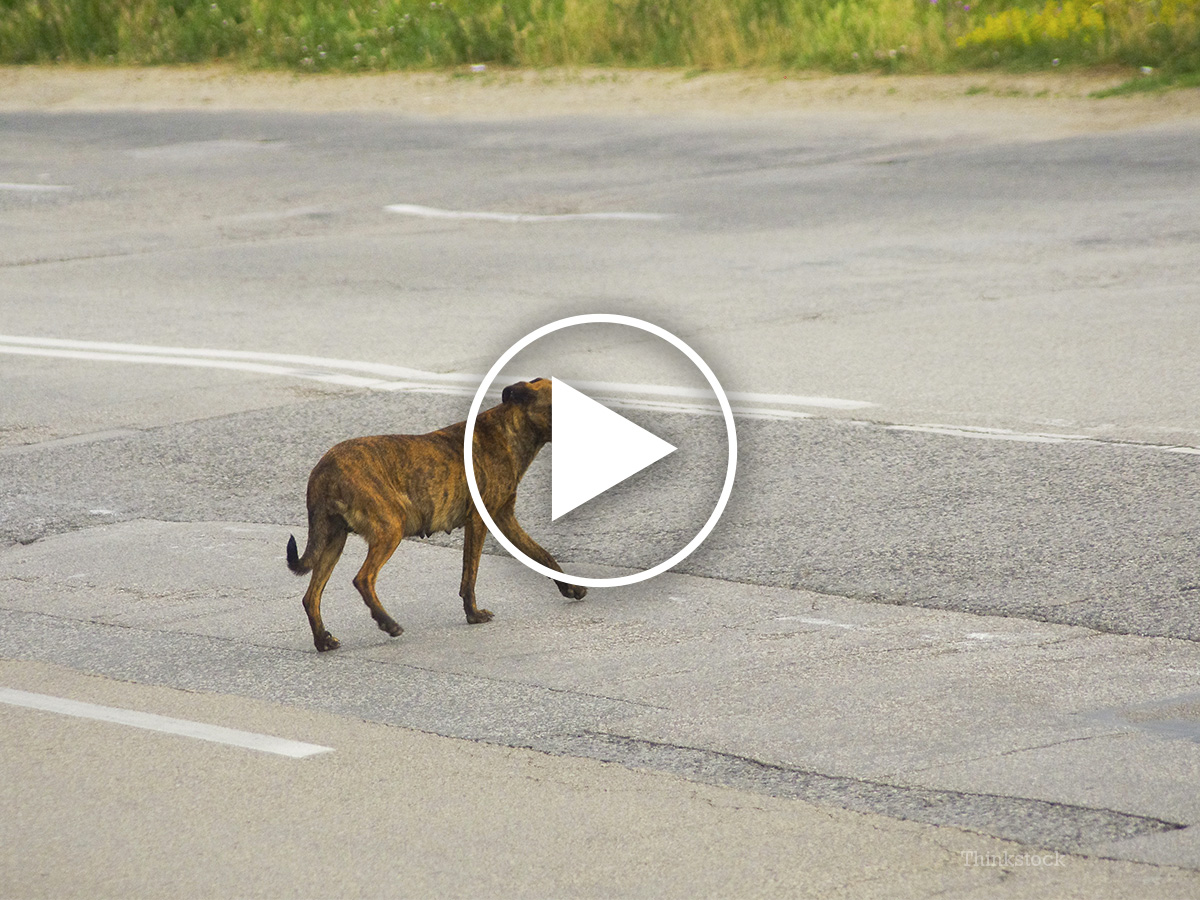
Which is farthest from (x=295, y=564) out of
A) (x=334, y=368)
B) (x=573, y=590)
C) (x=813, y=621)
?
(x=334, y=368)

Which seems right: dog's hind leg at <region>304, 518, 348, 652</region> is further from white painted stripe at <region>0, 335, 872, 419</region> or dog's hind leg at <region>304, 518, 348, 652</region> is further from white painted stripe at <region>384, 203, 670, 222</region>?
white painted stripe at <region>384, 203, 670, 222</region>

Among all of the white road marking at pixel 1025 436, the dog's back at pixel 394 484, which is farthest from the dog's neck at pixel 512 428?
the white road marking at pixel 1025 436

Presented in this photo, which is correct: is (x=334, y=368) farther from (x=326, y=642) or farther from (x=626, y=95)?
(x=626, y=95)

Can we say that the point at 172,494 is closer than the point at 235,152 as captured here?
Yes

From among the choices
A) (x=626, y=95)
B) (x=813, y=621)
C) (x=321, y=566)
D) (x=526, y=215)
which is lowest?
(x=526, y=215)

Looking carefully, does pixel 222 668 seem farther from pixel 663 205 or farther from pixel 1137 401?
pixel 663 205

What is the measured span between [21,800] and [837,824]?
7.33ft

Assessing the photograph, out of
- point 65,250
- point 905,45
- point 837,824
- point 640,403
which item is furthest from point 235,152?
point 837,824

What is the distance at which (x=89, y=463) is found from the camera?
9.58m

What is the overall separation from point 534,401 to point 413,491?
1.82ft

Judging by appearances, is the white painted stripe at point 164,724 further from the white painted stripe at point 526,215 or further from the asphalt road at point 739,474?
the white painted stripe at point 526,215

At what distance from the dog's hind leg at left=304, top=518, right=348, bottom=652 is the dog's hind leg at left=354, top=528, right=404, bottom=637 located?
141 mm

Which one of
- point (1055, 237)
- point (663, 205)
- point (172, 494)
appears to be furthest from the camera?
point (663, 205)

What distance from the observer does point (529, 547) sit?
6910 mm
